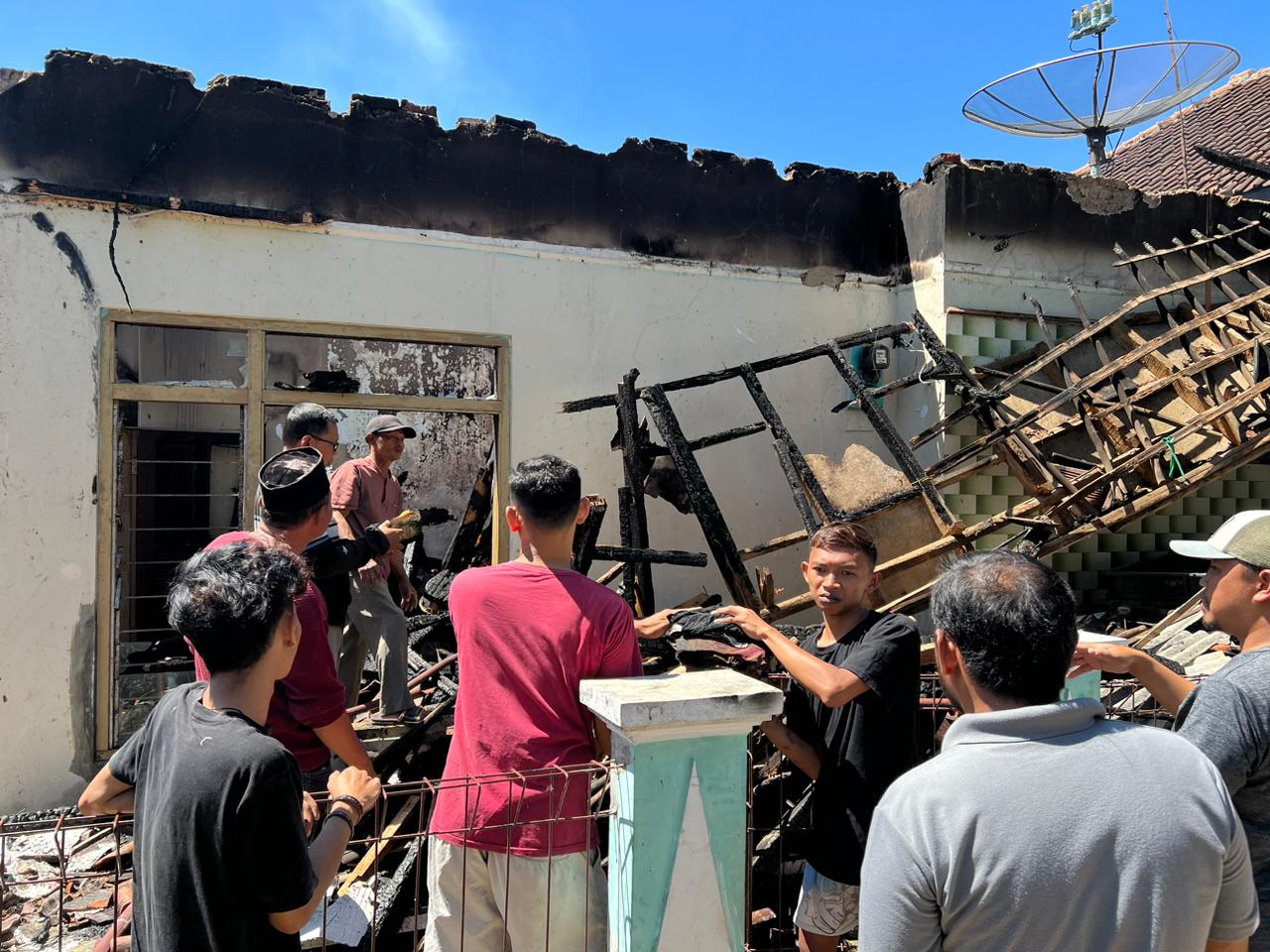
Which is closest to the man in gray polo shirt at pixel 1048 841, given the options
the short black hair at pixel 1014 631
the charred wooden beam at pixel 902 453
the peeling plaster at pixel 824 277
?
the short black hair at pixel 1014 631

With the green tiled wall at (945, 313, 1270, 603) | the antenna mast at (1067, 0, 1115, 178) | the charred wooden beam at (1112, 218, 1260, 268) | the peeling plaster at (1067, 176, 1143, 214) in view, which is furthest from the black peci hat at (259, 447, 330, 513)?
the antenna mast at (1067, 0, 1115, 178)

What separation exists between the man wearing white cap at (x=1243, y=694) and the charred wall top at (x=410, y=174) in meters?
5.24

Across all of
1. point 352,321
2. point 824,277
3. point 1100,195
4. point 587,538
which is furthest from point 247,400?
point 1100,195

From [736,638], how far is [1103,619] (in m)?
4.77

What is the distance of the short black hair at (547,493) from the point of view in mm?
2473

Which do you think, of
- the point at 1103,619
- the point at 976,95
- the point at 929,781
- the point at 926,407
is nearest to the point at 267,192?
the point at 926,407

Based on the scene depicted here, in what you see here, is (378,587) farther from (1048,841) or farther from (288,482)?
(1048,841)

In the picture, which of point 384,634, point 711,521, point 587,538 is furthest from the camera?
point 711,521

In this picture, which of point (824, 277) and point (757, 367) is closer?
point (757, 367)

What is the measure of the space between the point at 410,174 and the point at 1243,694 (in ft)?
18.8

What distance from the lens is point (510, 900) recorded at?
2393mm

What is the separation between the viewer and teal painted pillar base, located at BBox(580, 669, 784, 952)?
2.29m

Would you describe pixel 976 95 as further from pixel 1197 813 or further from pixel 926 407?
pixel 1197 813

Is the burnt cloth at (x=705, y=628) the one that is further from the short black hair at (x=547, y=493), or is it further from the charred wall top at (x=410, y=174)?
the charred wall top at (x=410, y=174)
